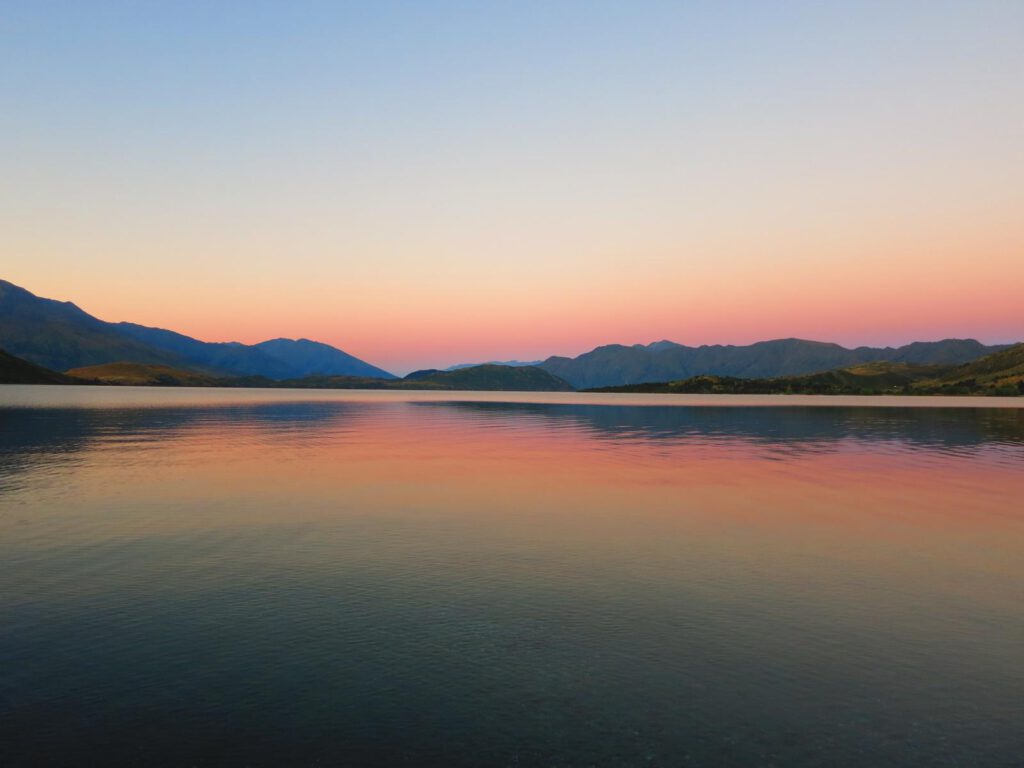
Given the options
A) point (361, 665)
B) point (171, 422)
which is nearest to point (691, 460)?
point (361, 665)

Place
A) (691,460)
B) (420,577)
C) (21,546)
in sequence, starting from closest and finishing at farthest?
(420,577) < (21,546) < (691,460)

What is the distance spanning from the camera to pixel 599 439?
85812 millimetres

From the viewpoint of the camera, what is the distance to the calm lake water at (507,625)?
12602 millimetres

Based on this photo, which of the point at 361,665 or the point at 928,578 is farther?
the point at 928,578

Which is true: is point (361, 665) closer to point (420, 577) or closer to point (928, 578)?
point (420, 577)

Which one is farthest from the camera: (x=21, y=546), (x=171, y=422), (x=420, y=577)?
(x=171, y=422)

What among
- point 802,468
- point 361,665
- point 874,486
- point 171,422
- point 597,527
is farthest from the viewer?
point 171,422

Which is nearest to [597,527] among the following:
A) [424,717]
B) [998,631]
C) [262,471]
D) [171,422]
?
[998,631]

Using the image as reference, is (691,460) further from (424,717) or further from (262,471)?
(424,717)

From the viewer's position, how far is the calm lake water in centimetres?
1260

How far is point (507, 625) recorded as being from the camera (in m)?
18.7

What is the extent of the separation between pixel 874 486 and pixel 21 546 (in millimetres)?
50488

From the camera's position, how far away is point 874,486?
4731 cm

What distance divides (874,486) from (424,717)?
44.0 meters
